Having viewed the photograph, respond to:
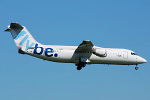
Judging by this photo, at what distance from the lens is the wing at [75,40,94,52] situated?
36375mm

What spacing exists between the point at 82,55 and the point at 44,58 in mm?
4274

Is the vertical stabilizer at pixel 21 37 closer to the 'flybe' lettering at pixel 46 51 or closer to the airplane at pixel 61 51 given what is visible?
the airplane at pixel 61 51

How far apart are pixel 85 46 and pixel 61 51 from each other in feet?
8.85

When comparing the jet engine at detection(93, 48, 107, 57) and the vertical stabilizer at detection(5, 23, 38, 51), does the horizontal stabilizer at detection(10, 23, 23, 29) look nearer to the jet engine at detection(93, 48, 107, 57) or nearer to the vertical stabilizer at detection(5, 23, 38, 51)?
the vertical stabilizer at detection(5, 23, 38, 51)

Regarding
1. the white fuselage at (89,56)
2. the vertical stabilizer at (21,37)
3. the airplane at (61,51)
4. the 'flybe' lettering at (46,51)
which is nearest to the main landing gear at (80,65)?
the airplane at (61,51)

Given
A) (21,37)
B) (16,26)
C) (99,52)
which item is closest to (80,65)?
(99,52)

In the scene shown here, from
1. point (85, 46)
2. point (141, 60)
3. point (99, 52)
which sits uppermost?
point (141, 60)

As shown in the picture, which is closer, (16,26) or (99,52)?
(16,26)

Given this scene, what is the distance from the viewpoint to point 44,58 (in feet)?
123

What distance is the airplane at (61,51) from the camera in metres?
37.3

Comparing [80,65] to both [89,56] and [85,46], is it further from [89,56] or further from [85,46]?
[85,46]

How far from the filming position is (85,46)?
3744cm

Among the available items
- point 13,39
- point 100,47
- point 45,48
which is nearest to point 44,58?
point 45,48

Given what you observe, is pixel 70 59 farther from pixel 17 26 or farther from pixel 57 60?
pixel 17 26
